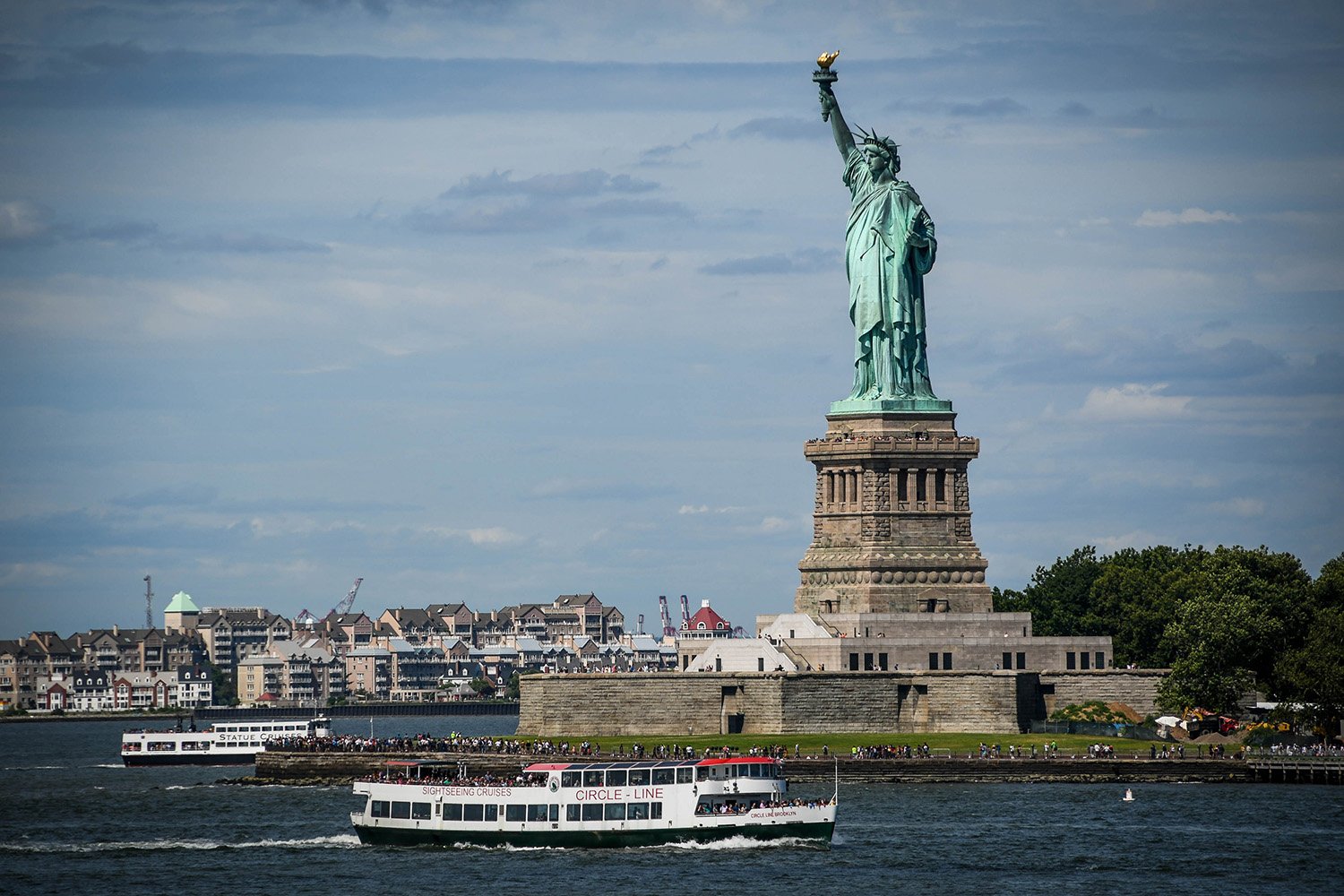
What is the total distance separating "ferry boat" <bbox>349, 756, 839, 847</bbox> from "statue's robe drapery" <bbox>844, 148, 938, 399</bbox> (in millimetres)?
39271

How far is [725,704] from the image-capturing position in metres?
134

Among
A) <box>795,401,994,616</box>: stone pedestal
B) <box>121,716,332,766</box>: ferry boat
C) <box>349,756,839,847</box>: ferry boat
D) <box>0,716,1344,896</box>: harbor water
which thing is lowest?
<box>0,716,1344,896</box>: harbor water

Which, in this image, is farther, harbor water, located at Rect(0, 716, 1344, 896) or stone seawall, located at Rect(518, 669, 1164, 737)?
stone seawall, located at Rect(518, 669, 1164, 737)

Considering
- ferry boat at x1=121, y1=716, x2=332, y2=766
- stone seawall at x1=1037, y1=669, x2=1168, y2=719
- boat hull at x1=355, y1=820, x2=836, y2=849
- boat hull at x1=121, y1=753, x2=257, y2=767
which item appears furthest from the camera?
boat hull at x1=121, y1=753, x2=257, y2=767

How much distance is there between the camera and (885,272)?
456 feet

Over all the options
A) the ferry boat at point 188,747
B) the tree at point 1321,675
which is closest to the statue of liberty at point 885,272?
the tree at point 1321,675

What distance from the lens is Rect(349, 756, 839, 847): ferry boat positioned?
101562 mm

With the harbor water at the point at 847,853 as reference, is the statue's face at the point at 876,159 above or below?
above

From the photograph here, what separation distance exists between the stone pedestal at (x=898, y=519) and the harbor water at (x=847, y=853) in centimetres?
1686

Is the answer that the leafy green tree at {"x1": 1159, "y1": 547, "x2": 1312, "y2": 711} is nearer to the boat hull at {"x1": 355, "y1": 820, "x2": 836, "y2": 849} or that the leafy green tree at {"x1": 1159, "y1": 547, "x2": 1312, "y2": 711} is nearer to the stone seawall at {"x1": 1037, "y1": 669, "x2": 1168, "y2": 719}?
the stone seawall at {"x1": 1037, "y1": 669, "x2": 1168, "y2": 719}

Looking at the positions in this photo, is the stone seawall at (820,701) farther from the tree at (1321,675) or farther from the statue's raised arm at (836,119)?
the statue's raised arm at (836,119)

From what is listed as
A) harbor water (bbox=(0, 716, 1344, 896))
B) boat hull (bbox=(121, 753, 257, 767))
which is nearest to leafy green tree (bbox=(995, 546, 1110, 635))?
harbor water (bbox=(0, 716, 1344, 896))

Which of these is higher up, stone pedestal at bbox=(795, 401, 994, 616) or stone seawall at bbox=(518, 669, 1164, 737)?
stone pedestal at bbox=(795, 401, 994, 616)

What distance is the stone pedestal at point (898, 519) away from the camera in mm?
137000
